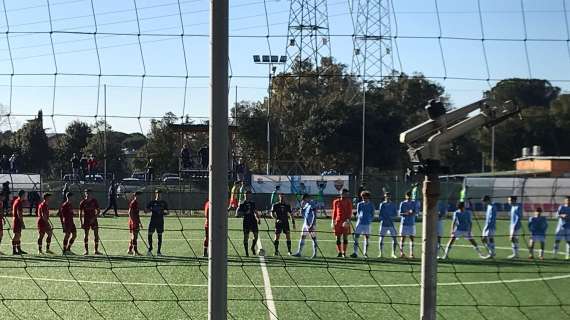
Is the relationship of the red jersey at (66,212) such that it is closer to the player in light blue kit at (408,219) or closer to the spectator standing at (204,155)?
the player in light blue kit at (408,219)

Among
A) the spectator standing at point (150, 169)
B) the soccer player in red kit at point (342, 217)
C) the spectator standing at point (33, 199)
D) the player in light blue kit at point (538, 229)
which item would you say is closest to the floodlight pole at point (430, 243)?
the spectator standing at point (150, 169)

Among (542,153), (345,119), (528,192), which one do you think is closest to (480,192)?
(528,192)

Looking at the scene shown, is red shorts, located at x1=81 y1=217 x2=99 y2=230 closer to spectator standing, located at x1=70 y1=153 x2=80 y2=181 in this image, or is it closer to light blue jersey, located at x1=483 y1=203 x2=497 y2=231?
spectator standing, located at x1=70 y1=153 x2=80 y2=181

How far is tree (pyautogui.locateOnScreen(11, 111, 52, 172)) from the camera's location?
26.1ft

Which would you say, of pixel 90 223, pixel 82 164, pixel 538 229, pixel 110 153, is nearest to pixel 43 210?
pixel 90 223

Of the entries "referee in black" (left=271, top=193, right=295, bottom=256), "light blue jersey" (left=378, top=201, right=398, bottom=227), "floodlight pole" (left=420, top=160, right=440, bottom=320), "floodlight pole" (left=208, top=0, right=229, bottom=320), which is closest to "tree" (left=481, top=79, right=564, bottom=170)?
"floodlight pole" (left=420, top=160, right=440, bottom=320)

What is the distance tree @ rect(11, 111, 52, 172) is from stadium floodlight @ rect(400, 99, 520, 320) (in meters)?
5.62

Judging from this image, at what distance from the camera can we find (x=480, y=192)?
29578mm

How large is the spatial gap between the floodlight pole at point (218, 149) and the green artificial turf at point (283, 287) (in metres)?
5.20

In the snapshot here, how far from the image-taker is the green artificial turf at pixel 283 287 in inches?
343

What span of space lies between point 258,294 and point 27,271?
559 centimetres

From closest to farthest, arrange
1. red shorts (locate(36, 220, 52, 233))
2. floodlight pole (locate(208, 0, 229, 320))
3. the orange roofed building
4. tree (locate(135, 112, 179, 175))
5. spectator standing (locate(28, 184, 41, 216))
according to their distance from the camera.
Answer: floodlight pole (locate(208, 0, 229, 320)) → tree (locate(135, 112, 179, 175)) → red shorts (locate(36, 220, 52, 233)) → the orange roofed building → spectator standing (locate(28, 184, 41, 216))

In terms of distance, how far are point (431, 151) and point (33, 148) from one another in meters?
7.16

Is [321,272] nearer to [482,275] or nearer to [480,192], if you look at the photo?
[482,275]
